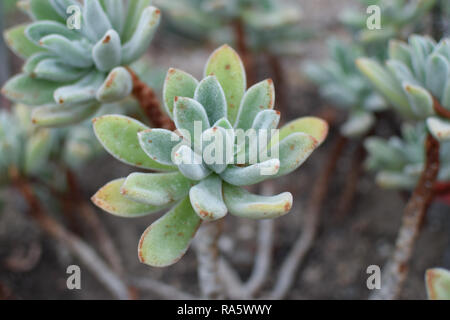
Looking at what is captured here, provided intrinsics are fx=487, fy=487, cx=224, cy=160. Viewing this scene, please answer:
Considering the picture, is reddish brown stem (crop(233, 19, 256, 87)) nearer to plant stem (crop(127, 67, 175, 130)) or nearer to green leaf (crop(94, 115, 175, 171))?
plant stem (crop(127, 67, 175, 130))

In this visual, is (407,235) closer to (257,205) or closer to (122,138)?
(257,205)

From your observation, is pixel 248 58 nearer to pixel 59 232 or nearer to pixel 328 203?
pixel 328 203

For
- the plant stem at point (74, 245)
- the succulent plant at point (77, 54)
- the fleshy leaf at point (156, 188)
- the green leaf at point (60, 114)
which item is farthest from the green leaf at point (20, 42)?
the fleshy leaf at point (156, 188)

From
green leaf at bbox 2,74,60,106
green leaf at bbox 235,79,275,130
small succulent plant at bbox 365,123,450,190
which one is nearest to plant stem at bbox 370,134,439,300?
small succulent plant at bbox 365,123,450,190

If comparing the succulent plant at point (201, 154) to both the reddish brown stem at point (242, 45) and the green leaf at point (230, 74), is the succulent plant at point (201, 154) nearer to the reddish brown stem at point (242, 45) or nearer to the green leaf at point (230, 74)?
the green leaf at point (230, 74)

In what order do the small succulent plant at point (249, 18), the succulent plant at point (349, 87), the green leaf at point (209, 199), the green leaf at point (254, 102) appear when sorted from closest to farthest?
the green leaf at point (209, 199) < the green leaf at point (254, 102) < the succulent plant at point (349, 87) < the small succulent plant at point (249, 18)
